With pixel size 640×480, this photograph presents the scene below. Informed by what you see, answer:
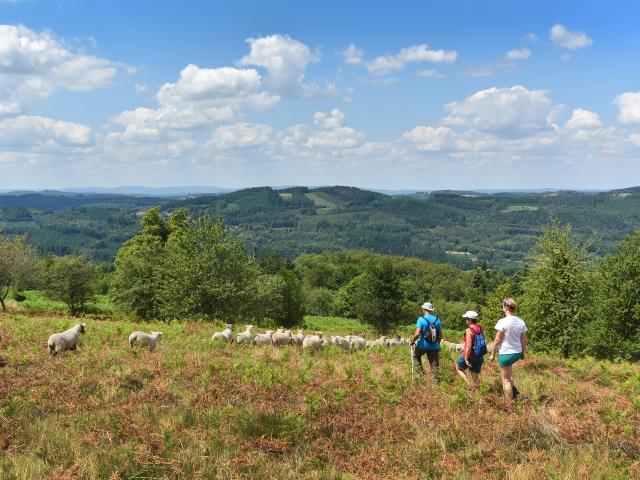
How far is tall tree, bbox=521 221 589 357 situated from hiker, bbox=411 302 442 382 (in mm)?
19927

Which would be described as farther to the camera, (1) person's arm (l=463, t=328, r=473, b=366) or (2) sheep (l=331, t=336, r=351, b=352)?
(2) sheep (l=331, t=336, r=351, b=352)

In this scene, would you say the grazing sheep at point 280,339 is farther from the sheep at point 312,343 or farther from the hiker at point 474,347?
the hiker at point 474,347

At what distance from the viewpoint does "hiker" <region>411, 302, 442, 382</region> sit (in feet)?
41.5

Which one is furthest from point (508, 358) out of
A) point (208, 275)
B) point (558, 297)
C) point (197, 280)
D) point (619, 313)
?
point (197, 280)

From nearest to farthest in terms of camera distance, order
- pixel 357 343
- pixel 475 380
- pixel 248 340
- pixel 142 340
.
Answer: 1. pixel 475 380
2. pixel 142 340
3. pixel 248 340
4. pixel 357 343

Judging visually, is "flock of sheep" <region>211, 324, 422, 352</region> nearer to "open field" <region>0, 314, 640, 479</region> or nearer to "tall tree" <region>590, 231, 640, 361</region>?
"open field" <region>0, 314, 640, 479</region>

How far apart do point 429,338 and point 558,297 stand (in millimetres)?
21350

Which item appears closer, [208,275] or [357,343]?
[357,343]

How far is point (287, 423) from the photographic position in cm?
895

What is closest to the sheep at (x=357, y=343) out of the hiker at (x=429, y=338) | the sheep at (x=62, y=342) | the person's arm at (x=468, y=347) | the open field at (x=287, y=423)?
the open field at (x=287, y=423)

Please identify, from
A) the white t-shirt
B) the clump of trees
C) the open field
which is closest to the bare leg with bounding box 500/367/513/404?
the open field

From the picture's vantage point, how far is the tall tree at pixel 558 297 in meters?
28.6

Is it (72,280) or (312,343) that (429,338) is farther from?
(72,280)

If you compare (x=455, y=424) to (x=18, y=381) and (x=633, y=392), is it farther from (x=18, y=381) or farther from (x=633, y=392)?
(x=18, y=381)
